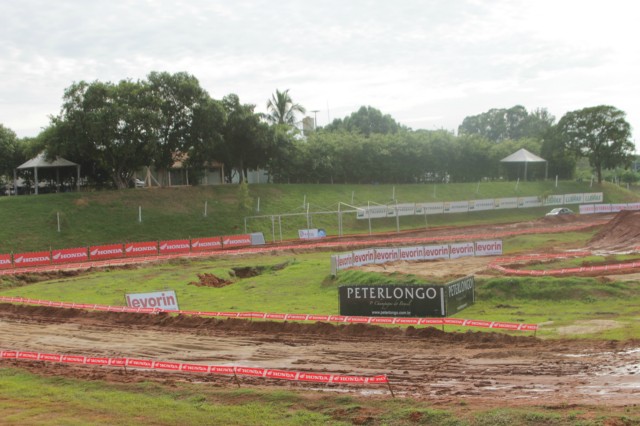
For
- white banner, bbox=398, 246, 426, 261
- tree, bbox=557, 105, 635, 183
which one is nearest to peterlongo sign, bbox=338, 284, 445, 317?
white banner, bbox=398, 246, 426, 261

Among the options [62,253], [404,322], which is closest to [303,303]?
[404,322]

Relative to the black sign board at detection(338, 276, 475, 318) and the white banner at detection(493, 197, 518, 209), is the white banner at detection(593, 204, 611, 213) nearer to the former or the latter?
the white banner at detection(493, 197, 518, 209)

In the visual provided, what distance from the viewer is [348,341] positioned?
24.6 metres

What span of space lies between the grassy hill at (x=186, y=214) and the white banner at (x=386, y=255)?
23.9m

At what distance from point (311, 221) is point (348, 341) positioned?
52.4 metres

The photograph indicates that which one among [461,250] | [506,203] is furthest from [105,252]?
[506,203]

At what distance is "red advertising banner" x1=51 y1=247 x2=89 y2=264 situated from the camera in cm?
5700

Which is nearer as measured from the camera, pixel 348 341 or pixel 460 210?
pixel 348 341

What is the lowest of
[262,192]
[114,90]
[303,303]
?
[303,303]

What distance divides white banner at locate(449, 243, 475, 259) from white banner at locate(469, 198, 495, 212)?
39488mm

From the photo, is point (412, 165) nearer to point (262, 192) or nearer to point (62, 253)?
point (262, 192)

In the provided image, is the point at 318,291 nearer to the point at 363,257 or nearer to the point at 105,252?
the point at 363,257

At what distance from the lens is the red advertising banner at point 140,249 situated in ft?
198

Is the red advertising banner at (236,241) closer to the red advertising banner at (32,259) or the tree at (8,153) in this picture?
the red advertising banner at (32,259)
